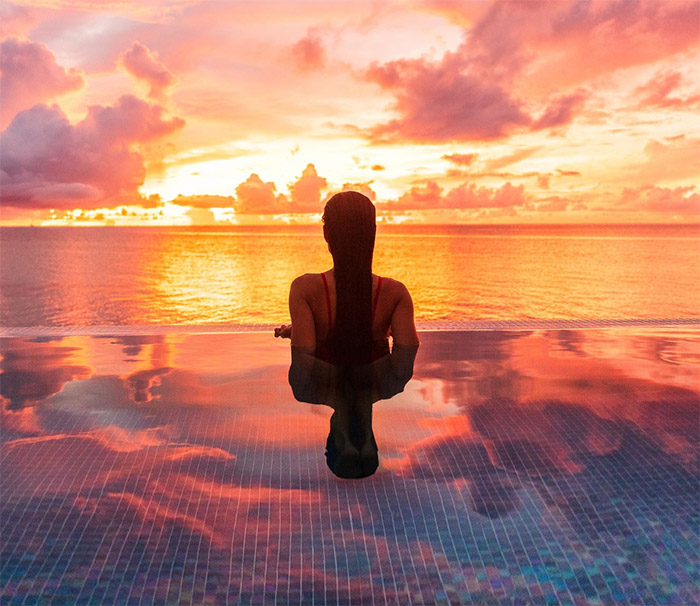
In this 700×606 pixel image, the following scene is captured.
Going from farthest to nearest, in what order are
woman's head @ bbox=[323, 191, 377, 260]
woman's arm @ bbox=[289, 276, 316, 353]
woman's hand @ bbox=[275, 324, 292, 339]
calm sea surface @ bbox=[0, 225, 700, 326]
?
calm sea surface @ bbox=[0, 225, 700, 326] → woman's hand @ bbox=[275, 324, 292, 339] → woman's arm @ bbox=[289, 276, 316, 353] → woman's head @ bbox=[323, 191, 377, 260]

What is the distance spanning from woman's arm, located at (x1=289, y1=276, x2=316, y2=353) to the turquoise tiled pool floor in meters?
0.94

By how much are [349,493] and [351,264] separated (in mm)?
1412

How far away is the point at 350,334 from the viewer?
148 inches

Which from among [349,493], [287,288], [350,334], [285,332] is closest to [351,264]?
[350,334]

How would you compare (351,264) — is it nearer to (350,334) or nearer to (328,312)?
(328,312)

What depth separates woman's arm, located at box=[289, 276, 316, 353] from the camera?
3.66m

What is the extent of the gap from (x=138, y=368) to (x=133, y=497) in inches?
126

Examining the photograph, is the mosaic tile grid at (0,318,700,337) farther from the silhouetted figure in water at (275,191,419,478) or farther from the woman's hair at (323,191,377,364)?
the woman's hair at (323,191,377,364)

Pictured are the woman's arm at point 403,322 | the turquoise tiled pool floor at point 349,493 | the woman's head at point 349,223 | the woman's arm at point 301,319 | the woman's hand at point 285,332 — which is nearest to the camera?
the turquoise tiled pool floor at point 349,493

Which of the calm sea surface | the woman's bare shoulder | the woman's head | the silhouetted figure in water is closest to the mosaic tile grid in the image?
the silhouetted figure in water

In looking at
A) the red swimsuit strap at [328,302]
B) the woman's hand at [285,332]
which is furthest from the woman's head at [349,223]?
the woman's hand at [285,332]

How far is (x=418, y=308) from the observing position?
27188mm

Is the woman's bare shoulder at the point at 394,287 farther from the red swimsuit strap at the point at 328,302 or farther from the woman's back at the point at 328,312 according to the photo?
the red swimsuit strap at the point at 328,302

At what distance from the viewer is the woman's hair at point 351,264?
354cm
